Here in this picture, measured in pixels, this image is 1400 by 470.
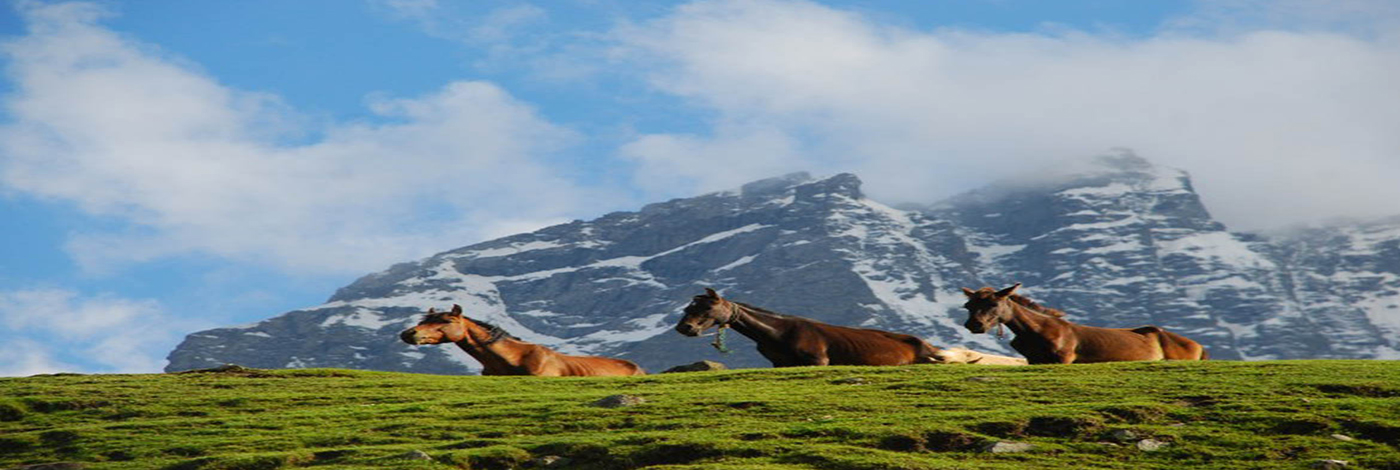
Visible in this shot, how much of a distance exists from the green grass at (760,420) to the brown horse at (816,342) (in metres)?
3.30

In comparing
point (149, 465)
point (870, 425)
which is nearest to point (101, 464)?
point (149, 465)

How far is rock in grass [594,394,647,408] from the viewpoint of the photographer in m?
24.0

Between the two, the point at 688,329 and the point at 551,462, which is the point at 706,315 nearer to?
the point at 688,329

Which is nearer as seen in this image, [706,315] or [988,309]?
[988,309]

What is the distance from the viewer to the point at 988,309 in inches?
1252

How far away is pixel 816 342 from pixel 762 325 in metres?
1.06

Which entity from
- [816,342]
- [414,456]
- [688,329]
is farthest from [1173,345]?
[414,456]

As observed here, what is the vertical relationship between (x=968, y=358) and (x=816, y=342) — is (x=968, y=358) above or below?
below

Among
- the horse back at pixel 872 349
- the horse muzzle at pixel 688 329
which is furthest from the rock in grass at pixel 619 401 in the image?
the horse muzzle at pixel 688 329

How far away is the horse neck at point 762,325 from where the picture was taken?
1291 inches

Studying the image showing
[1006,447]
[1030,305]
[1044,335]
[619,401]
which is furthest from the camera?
[1030,305]

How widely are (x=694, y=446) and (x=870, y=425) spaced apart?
2.38m

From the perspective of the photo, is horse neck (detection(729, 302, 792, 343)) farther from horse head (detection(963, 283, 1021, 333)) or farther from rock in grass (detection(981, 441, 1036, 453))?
rock in grass (detection(981, 441, 1036, 453))

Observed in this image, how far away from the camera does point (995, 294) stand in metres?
32.0
